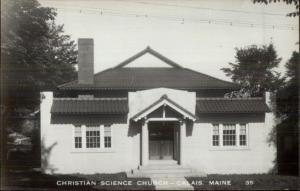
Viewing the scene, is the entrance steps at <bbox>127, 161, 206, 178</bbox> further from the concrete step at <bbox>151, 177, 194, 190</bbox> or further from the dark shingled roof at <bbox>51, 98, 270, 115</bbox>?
the dark shingled roof at <bbox>51, 98, 270, 115</bbox>

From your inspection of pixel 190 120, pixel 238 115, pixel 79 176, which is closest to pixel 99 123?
pixel 79 176

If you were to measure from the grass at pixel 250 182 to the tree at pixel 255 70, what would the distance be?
29.0m

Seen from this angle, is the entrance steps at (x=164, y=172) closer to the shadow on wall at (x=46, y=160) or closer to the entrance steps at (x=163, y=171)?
the entrance steps at (x=163, y=171)

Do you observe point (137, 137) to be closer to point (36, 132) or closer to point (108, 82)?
point (108, 82)

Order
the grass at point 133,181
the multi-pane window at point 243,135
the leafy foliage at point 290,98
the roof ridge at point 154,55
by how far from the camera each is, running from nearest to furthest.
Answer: the grass at point 133,181
the multi-pane window at point 243,135
the leafy foliage at point 290,98
the roof ridge at point 154,55

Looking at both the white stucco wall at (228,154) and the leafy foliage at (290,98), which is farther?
the leafy foliage at (290,98)

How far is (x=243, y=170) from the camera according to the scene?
2086cm

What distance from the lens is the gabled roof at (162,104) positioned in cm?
1966

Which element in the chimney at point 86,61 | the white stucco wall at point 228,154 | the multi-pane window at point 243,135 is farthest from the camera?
the chimney at point 86,61

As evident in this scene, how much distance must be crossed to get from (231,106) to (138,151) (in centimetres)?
553

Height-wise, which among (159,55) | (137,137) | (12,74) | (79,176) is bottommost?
(79,176)

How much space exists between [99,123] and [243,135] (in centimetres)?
782

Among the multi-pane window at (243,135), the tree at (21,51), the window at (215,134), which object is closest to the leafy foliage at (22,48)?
the tree at (21,51)

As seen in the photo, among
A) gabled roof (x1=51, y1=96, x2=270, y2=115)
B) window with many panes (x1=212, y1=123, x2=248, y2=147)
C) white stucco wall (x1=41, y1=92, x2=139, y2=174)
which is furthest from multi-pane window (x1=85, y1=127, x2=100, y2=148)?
window with many panes (x1=212, y1=123, x2=248, y2=147)
